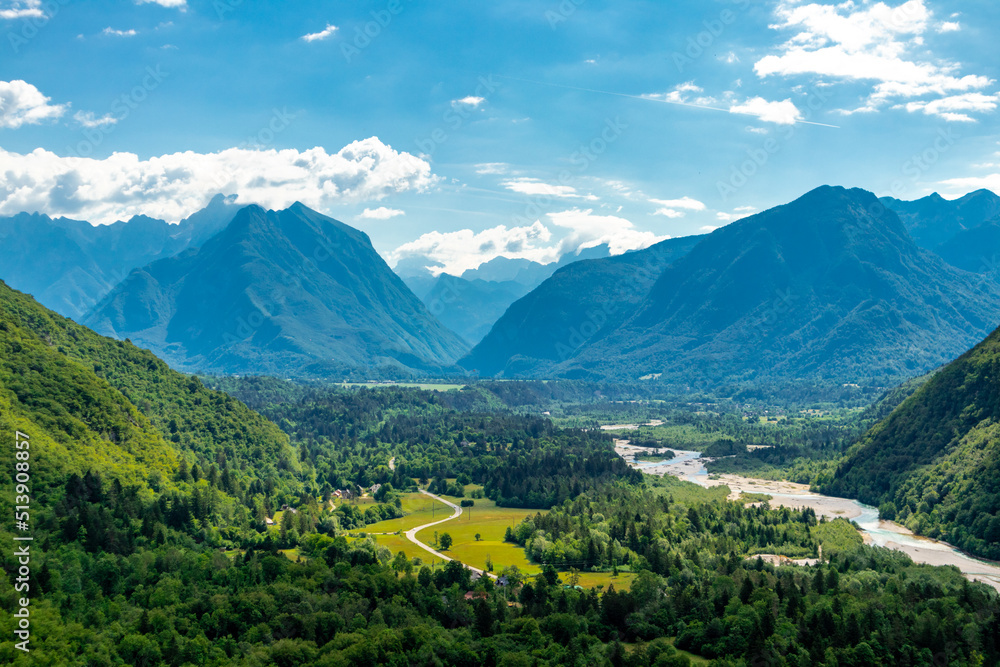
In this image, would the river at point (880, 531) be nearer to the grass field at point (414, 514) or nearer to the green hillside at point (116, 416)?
the grass field at point (414, 514)

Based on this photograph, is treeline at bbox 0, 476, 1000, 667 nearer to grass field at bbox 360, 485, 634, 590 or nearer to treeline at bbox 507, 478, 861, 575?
grass field at bbox 360, 485, 634, 590

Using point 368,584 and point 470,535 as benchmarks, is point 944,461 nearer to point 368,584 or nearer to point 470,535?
point 470,535


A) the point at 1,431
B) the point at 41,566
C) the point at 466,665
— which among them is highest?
the point at 1,431

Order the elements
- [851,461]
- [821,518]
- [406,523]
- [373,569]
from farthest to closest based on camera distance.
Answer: [851,461], [406,523], [821,518], [373,569]

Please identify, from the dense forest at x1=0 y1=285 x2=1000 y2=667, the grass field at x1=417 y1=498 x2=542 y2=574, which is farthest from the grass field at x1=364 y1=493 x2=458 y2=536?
the dense forest at x1=0 y1=285 x2=1000 y2=667

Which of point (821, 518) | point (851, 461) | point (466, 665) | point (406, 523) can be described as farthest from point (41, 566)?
point (851, 461)

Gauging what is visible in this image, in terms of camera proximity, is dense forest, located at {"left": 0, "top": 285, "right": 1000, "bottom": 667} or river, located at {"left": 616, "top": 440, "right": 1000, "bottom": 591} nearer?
dense forest, located at {"left": 0, "top": 285, "right": 1000, "bottom": 667}

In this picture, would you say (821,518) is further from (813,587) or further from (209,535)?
(209,535)

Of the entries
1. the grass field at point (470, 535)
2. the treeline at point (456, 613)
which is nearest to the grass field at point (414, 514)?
the grass field at point (470, 535)
